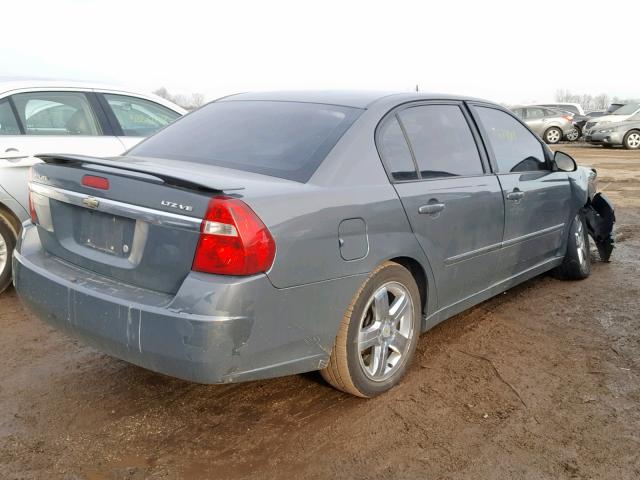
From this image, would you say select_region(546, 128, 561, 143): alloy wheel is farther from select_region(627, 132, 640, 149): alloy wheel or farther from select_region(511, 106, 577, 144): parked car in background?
select_region(627, 132, 640, 149): alloy wheel

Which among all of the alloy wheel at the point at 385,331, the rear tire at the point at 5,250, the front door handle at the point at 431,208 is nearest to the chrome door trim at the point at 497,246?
the front door handle at the point at 431,208

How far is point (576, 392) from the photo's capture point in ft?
10.7

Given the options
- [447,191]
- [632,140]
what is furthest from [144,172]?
[632,140]

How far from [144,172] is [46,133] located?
292 centimetres

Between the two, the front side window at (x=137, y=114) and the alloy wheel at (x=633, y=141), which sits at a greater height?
the front side window at (x=137, y=114)

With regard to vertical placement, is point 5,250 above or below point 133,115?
below

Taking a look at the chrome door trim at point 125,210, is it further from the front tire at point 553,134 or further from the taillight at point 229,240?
the front tire at point 553,134

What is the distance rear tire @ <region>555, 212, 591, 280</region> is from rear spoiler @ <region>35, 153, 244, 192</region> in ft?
11.7

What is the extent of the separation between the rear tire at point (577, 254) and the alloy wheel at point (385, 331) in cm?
244

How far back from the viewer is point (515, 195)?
4.14 m

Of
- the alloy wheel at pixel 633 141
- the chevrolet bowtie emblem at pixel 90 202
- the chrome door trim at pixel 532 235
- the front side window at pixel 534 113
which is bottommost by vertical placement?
the alloy wheel at pixel 633 141

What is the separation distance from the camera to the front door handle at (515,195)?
4.08 metres

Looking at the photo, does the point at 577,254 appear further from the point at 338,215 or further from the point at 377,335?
the point at 338,215

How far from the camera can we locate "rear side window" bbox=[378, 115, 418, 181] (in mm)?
3234
